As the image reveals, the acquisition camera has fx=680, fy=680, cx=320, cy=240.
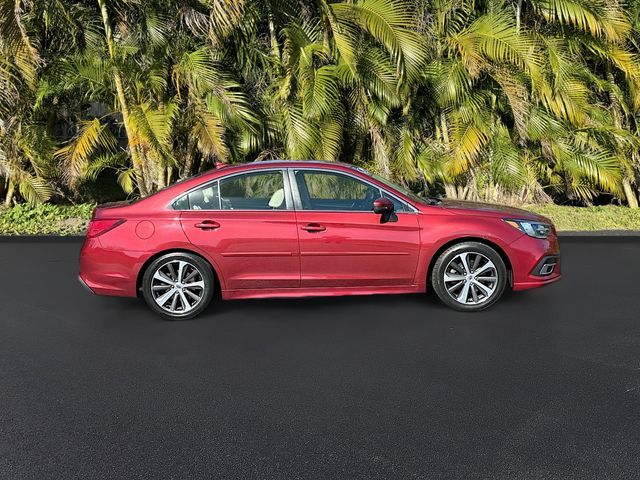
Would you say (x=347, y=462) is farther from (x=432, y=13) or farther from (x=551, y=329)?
(x=432, y=13)

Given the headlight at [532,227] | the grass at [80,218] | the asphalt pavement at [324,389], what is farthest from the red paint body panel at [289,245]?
the grass at [80,218]

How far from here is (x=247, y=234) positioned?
21.2 ft

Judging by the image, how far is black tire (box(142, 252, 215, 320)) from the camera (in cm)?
645

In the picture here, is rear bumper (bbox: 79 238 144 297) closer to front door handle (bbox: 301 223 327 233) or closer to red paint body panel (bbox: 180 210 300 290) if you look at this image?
red paint body panel (bbox: 180 210 300 290)

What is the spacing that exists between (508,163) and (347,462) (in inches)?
420

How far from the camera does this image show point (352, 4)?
40.3 ft

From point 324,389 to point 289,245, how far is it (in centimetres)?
219

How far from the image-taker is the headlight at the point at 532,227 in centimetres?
674

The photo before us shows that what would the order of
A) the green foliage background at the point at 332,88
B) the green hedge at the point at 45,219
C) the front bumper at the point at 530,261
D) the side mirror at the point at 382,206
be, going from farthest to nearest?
the green hedge at the point at 45,219
the green foliage background at the point at 332,88
the front bumper at the point at 530,261
the side mirror at the point at 382,206

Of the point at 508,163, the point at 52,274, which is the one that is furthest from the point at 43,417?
the point at 508,163

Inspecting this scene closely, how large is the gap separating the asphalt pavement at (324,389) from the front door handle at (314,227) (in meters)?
0.83

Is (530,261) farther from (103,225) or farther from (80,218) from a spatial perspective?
(80,218)

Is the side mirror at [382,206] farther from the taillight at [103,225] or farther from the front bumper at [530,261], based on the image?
the taillight at [103,225]

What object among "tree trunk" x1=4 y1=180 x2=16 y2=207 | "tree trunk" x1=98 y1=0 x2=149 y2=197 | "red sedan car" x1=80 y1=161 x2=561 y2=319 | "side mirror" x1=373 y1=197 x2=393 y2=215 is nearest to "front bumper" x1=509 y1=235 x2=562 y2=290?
"red sedan car" x1=80 y1=161 x2=561 y2=319
